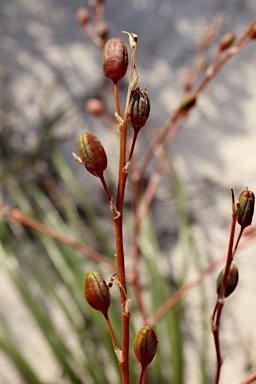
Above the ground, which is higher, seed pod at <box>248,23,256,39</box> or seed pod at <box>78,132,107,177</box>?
seed pod at <box>248,23,256,39</box>

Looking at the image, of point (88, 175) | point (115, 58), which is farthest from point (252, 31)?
point (88, 175)

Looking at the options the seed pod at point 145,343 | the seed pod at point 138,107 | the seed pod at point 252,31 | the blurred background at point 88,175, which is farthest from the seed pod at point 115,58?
the blurred background at point 88,175

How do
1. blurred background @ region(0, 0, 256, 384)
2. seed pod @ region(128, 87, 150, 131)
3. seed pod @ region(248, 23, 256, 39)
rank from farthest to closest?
1. blurred background @ region(0, 0, 256, 384)
2. seed pod @ region(248, 23, 256, 39)
3. seed pod @ region(128, 87, 150, 131)

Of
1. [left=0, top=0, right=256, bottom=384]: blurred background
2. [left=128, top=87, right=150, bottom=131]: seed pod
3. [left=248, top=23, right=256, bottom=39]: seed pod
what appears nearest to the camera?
[left=128, top=87, right=150, bottom=131]: seed pod

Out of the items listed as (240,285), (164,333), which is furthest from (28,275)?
(240,285)

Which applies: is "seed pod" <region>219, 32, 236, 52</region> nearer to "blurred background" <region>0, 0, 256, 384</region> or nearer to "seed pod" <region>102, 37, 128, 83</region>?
"seed pod" <region>102, 37, 128, 83</region>

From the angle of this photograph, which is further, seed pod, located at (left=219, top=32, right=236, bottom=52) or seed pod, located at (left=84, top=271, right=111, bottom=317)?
seed pod, located at (left=219, top=32, right=236, bottom=52)

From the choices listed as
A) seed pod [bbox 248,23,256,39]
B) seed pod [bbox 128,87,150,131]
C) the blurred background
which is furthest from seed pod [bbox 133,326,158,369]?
the blurred background
